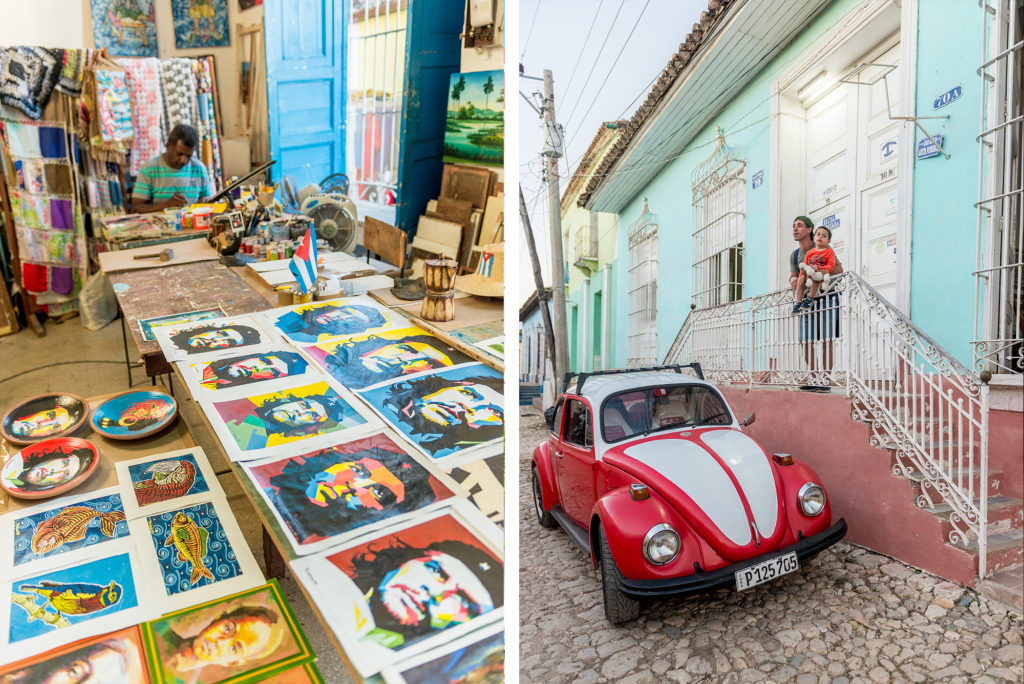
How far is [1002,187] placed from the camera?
3.32 ft

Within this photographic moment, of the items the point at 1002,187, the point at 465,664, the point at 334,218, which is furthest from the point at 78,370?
the point at 1002,187

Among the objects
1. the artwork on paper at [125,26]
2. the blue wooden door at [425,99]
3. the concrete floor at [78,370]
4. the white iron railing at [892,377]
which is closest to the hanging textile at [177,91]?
the artwork on paper at [125,26]

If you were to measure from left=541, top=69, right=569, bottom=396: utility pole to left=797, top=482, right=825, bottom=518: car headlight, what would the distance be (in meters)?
0.55

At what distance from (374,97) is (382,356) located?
375 cm

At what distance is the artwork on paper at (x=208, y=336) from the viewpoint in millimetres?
1882

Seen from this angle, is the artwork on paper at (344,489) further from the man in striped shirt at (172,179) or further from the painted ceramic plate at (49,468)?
the man in striped shirt at (172,179)

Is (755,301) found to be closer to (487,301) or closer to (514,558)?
(514,558)

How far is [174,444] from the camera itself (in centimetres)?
200

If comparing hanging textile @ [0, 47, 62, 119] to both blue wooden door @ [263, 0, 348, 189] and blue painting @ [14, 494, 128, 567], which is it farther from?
blue painting @ [14, 494, 128, 567]

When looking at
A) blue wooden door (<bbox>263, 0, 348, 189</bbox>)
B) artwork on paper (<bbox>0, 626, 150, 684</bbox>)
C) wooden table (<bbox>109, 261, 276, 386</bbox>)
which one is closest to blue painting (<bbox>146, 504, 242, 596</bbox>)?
artwork on paper (<bbox>0, 626, 150, 684</bbox>)

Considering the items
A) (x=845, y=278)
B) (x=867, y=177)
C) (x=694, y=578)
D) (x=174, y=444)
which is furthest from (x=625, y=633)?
(x=174, y=444)

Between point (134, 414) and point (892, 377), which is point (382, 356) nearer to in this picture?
point (134, 414)

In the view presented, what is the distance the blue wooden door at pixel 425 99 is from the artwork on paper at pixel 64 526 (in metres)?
2.67

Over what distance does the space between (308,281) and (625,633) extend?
4.90 ft
